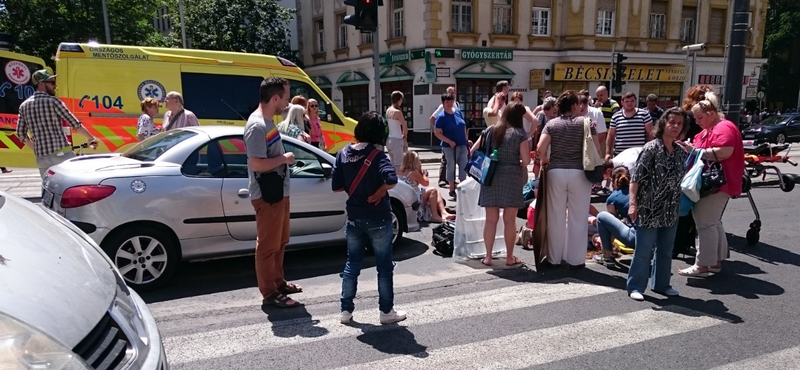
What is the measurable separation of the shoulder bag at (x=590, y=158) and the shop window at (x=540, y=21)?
69.0 ft

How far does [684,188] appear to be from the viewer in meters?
5.15

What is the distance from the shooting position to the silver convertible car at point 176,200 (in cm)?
472

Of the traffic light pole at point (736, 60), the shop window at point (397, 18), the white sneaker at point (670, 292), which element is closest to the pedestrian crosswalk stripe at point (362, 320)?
the white sneaker at point (670, 292)

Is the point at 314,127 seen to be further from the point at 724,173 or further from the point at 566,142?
the point at 724,173

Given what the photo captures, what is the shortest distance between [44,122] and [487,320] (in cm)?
551

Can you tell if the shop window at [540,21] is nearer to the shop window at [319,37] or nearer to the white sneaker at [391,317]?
the shop window at [319,37]

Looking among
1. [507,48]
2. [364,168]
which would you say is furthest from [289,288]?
[507,48]

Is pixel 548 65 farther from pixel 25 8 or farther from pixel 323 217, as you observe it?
pixel 25 8

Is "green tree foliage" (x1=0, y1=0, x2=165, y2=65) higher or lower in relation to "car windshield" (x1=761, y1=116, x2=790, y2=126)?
higher

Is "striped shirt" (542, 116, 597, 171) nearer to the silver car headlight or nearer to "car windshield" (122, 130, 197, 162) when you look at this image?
"car windshield" (122, 130, 197, 162)

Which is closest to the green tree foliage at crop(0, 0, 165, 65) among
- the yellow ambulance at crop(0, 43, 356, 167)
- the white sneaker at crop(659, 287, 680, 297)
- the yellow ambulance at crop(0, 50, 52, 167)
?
the yellow ambulance at crop(0, 50, 52, 167)

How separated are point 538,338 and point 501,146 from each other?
6.91 feet

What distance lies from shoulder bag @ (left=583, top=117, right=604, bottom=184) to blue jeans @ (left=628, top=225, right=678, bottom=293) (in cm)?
76

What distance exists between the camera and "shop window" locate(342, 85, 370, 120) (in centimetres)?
2669
